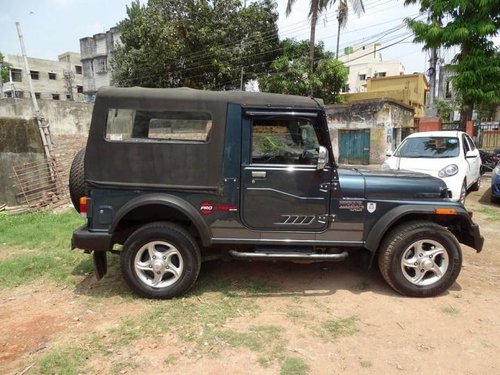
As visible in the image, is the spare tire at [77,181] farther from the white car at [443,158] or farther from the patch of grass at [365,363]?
the white car at [443,158]

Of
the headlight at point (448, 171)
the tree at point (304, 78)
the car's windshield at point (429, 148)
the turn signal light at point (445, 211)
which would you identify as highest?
the tree at point (304, 78)

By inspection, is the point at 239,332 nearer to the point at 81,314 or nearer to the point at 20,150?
the point at 81,314

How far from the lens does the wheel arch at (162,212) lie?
153 inches

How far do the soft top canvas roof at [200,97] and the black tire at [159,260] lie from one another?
1301mm

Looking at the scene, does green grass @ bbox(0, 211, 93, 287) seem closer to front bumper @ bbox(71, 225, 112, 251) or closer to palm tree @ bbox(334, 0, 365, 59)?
front bumper @ bbox(71, 225, 112, 251)

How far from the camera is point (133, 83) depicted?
23.3 metres

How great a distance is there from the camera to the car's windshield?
28.5 feet

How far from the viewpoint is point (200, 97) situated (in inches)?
154

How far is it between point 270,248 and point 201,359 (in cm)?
141

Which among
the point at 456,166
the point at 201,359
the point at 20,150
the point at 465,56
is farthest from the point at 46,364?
the point at 465,56

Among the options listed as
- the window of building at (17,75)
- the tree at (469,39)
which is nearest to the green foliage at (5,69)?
the window of building at (17,75)

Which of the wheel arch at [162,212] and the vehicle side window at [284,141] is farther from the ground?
the vehicle side window at [284,141]

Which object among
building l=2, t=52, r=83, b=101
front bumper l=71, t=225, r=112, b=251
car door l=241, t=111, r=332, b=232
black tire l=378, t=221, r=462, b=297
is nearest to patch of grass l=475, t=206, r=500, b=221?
black tire l=378, t=221, r=462, b=297

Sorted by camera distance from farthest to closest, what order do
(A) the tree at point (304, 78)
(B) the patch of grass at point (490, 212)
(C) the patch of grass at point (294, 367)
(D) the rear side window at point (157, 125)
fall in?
1. (A) the tree at point (304, 78)
2. (B) the patch of grass at point (490, 212)
3. (D) the rear side window at point (157, 125)
4. (C) the patch of grass at point (294, 367)
